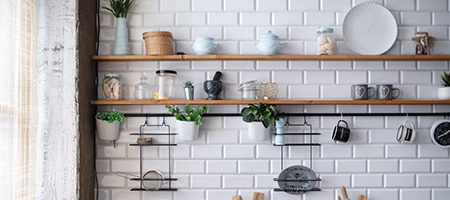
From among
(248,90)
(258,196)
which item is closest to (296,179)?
(258,196)

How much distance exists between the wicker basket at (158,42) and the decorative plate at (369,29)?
1023 millimetres

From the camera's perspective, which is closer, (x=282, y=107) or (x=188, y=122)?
(x=188, y=122)

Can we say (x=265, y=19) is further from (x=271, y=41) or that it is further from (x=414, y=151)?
(x=414, y=151)

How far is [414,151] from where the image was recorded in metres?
2.19

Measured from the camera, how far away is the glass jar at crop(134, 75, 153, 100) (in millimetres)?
2123

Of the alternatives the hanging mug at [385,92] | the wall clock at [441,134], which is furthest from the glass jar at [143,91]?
the wall clock at [441,134]

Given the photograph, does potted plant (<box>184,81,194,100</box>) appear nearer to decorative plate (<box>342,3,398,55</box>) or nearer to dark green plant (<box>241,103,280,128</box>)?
dark green plant (<box>241,103,280,128</box>)

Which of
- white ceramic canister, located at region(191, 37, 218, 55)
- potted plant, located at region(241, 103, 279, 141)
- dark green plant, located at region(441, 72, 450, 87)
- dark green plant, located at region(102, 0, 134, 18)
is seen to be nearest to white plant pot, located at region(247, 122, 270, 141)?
potted plant, located at region(241, 103, 279, 141)

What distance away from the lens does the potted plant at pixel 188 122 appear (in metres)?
2.06

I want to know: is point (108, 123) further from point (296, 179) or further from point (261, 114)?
point (296, 179)

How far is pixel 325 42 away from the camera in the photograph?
6.89 ft

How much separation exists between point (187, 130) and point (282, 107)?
569 millimetres

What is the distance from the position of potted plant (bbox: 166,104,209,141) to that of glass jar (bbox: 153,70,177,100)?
0.25ft

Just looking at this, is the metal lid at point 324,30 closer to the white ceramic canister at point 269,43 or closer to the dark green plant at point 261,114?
the white ceramic canister at point 269,43
